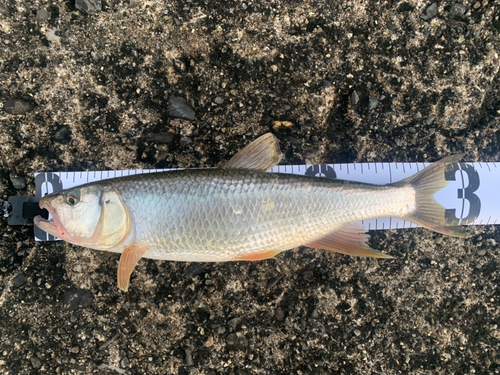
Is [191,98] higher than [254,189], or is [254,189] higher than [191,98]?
[191,98]

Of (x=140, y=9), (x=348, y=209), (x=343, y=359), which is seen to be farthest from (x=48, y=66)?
(x=343, y=359)

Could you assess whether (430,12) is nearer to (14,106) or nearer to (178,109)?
(178,109)

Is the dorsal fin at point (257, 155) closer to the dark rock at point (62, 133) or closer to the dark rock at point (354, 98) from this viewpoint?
the dark rock at point (354, 98)

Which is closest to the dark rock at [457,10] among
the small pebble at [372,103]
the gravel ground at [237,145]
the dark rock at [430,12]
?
the gravel ground at [237,145]

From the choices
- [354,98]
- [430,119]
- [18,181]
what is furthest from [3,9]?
[430,119]

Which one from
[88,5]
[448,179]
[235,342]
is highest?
[88,5]

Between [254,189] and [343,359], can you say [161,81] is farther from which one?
[343,359]
